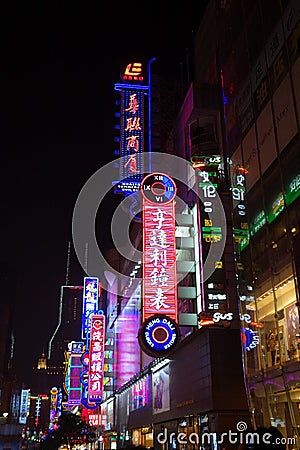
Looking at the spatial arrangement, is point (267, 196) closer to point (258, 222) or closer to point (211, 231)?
point (258, 222)

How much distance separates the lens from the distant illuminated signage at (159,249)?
2034cm

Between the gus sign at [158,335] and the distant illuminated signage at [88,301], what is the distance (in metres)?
34.8

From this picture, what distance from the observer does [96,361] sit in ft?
134

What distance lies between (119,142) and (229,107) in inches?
468

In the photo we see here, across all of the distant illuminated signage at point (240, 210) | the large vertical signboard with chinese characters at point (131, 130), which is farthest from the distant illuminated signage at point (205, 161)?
the large vertical signboard with chinese characters at point (131, 130)

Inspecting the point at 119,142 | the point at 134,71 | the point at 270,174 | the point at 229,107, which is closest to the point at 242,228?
the point at 270,174

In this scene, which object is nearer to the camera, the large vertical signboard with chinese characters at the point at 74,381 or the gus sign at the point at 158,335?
the gus sign at the point at 158,335

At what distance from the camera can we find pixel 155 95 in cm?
3328

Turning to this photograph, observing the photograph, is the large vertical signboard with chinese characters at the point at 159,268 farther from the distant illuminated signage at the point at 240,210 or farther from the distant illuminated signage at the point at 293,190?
the distant illuminated signage at the point at 293,190

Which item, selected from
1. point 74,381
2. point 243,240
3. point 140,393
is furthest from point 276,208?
point 74,381

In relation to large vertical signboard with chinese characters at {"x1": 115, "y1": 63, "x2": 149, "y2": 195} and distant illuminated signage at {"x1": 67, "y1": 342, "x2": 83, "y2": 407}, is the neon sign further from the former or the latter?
distant illuminated signage at {"x1": 67, "y1": 342, "x2": 83, "y2": 407}

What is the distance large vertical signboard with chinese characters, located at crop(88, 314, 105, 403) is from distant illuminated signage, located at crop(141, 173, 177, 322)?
22.0 metres

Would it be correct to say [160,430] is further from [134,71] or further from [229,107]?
[134,71]

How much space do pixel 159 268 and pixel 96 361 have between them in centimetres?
2295
